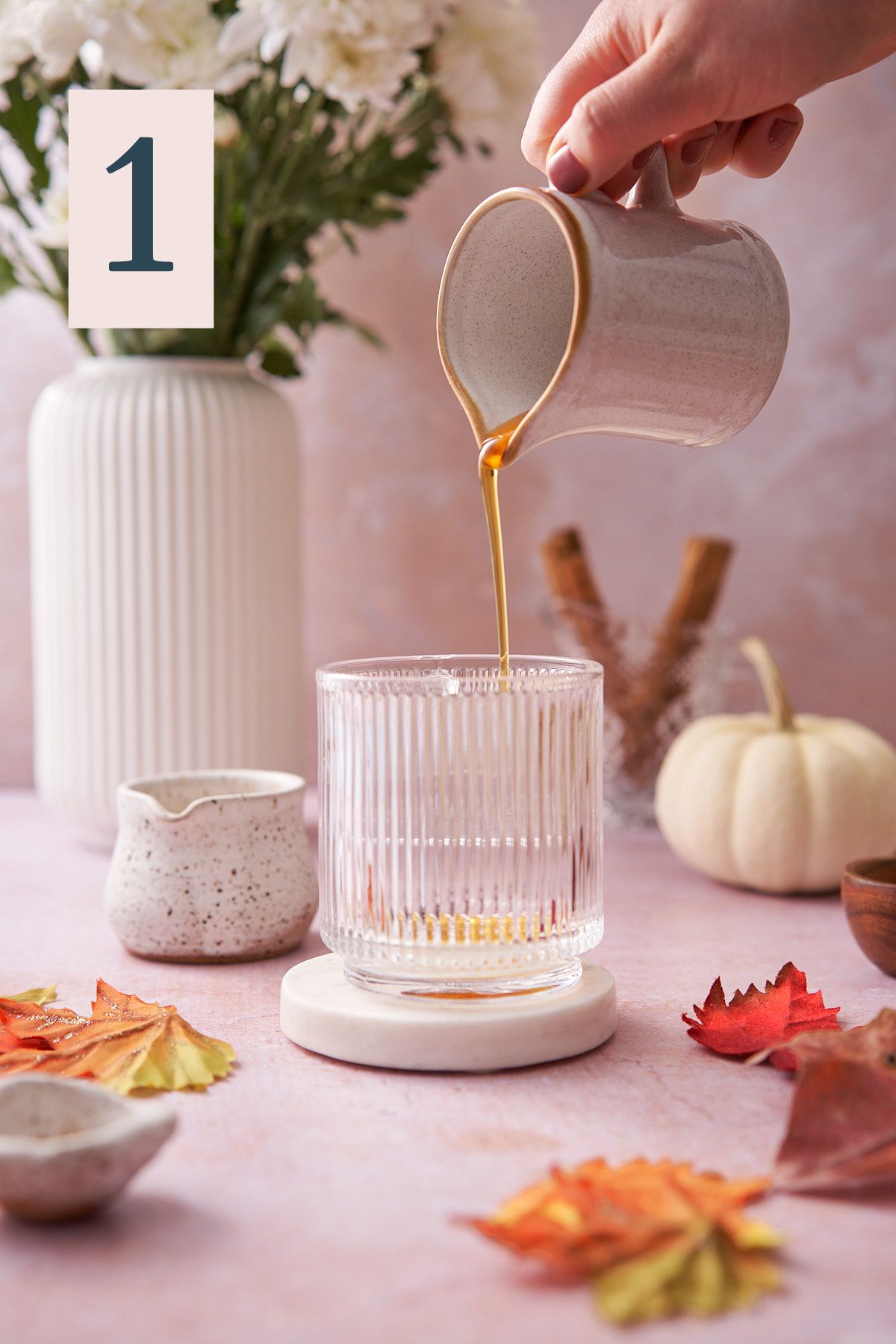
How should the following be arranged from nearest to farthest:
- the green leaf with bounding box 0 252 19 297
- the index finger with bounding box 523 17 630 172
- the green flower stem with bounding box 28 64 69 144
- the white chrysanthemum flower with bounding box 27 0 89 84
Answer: the index finger with bounding box 523 17 630 172 < the white chrysanthemum flower with bounding box 27 0 89 84 < the green flower stem with bounding box 28 64 69 144 < the green leaf with bounding box 0 252 19 297

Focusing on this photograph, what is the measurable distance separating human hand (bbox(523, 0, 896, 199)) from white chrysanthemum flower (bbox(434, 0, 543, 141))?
51 cm

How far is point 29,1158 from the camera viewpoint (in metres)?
0.61

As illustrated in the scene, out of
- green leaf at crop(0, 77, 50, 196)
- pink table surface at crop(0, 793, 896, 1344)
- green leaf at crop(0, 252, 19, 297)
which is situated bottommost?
pink table surface at crop(0, 793, 896, 1344)

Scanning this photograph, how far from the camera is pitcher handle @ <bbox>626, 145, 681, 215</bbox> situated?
879 millimetres

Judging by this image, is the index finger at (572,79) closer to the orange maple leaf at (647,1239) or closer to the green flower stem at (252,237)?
the green flower stem at (252,237)

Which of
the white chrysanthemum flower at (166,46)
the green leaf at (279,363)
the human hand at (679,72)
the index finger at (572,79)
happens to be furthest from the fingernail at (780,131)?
the green leaf at (279,363)

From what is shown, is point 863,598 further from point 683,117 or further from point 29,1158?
point 29,1158

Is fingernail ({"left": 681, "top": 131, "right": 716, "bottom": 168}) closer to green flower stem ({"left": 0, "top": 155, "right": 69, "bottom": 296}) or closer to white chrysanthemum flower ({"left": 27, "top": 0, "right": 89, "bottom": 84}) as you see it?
white chrysanthemum flower ({"left": 27, "top": 0, "right": 89, "bottom": 84})

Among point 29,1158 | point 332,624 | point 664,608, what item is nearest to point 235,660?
point 332,624

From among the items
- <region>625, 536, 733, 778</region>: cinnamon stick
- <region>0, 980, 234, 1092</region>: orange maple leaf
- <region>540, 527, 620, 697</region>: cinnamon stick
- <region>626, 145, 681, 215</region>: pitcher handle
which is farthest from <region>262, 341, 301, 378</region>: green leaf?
<region>0, 980, 234, 1092</region>: orange maple leaf

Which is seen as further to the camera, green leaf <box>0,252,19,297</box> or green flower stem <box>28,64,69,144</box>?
green leaf <box>0,252,19,297</box>

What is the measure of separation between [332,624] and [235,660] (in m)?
0.39

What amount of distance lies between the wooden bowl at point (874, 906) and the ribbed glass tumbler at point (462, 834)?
8.9 inches

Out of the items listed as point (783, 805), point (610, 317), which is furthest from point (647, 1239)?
point (783, 805)
